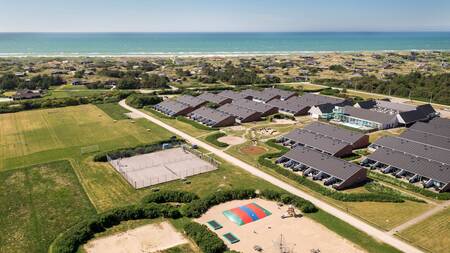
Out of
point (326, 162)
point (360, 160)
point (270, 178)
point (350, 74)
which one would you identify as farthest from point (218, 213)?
point (350, 74)

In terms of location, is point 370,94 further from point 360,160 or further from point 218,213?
point 218,213

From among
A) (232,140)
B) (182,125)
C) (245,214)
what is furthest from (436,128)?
(182,125)

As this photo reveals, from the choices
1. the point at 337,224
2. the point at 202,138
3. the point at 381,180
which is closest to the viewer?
the point at 337,224

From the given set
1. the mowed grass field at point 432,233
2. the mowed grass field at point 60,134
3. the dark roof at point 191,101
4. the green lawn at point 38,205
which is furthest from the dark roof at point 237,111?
the mowed grass field at point 432,233

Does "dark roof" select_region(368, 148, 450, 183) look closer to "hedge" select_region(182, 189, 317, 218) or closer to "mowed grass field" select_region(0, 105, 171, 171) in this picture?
"hedge" select_region(182, 189, 317, 218)

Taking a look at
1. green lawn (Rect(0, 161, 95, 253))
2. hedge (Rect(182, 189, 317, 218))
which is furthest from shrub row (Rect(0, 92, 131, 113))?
hedge (Rect(182, 189, 317, 218))

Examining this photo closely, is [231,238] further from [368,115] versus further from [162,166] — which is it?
[368,115]
